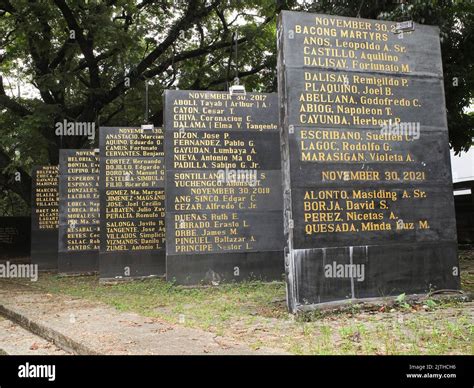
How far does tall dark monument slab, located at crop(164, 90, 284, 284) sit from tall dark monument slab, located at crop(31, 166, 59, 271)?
6.58 meters

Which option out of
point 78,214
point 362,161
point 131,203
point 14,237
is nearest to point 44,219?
point 78,214

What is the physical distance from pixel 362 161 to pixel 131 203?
6328 millimetres

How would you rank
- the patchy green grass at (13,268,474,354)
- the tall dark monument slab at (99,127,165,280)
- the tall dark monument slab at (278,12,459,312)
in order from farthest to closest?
the tall dark monument slab at (99,127,165,280), the tall dark monument slab at (278,12,459,312), the patchy green grass at (13,268,474,354)

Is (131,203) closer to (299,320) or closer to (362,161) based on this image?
(362,161)

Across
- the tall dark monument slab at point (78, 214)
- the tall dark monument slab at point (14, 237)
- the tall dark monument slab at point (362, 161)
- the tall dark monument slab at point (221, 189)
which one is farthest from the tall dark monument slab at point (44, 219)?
the tall dark monument slab at point (362, 161)

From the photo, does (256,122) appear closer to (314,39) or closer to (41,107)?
(314,39)

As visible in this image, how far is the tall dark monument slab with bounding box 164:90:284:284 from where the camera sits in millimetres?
9398

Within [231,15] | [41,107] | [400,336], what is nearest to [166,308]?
[400,336]

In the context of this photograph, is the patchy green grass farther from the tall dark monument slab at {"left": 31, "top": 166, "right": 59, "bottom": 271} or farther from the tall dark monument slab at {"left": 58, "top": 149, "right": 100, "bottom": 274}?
the tall dark monument slab at {"left": 31, "top": 166, "right": 59, "bottom": 271}

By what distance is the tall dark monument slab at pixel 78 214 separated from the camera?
13.1m

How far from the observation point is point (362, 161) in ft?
22.3

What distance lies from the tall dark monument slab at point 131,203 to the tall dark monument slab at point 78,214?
201 centimetres

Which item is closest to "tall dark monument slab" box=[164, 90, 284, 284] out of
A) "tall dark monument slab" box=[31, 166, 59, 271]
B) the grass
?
the grass

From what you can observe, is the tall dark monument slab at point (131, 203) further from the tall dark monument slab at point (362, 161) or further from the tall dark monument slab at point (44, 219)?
the tall dark monument slab at point (362, 161)
